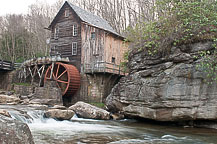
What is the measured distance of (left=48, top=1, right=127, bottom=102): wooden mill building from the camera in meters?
17.9

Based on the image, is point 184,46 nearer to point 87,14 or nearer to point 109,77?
point 109,77

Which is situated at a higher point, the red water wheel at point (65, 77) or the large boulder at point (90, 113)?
the red water wheel at point (65, 77)

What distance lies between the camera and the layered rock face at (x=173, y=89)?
8625 mm

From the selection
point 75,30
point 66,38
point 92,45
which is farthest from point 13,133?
point 66,38

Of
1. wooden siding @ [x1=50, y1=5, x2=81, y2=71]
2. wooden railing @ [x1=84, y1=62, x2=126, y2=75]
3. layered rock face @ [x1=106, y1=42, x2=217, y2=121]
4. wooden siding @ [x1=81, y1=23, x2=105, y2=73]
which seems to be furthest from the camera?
wooden siding @ [x1=50, y1=5, x2=81, y2=71]

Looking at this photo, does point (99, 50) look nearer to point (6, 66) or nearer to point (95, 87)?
point (95, 87)

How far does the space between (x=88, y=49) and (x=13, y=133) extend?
16590 mm

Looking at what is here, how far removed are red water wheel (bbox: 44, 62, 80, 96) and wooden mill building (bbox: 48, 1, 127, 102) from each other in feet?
1.81

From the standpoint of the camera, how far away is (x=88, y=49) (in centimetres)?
1933

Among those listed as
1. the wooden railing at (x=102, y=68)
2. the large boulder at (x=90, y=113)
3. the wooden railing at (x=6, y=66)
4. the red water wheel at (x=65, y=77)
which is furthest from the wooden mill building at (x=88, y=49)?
the large boulder at (x=90, y=113)

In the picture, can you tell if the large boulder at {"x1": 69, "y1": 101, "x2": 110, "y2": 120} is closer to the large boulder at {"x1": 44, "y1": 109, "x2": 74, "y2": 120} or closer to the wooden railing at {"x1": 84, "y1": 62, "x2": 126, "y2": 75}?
the large boulder at {"x1": 44, "y1": 109, "x2": 74, "y2": 120}

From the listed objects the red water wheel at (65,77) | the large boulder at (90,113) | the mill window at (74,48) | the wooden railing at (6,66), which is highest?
the mill window at (74,48)

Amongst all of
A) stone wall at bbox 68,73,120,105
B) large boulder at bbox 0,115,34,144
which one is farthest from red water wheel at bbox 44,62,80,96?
large boulder at bbox 0,115,34,144

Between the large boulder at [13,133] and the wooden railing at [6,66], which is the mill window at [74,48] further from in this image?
the large boulder at [13,133]
